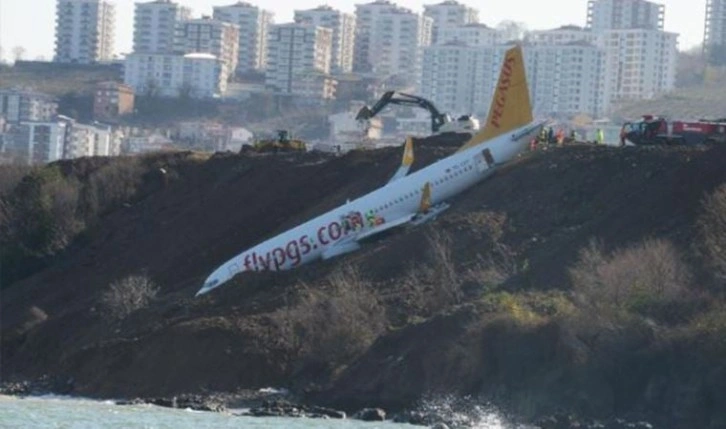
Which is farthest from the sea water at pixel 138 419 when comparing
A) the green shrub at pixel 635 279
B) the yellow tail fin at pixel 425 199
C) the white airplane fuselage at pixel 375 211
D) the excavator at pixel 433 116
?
the excavator at pixel 433 116

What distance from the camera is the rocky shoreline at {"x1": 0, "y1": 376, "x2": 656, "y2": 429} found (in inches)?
2379

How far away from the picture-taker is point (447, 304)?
71625mm

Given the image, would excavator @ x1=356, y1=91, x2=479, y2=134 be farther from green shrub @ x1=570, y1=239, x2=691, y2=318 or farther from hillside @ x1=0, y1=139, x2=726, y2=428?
green shrub @ x1=570, y1=239, x2=691, y2=318

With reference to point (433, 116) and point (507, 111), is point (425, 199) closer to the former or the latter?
point (507, 111)

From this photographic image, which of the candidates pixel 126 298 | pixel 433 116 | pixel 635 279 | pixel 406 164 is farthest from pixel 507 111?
pixel 433 116

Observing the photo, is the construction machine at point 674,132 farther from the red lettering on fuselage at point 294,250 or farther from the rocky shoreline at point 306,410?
the rocky shoreline at point 306,410

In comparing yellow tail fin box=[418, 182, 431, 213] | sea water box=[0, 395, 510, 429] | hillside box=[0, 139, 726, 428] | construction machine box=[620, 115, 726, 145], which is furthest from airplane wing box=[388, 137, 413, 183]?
sea water box=[0, 395, 510, 429]

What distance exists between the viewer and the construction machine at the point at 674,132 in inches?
3388

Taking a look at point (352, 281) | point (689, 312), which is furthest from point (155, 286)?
point (689, 312)

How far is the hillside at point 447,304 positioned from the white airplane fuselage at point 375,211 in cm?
83

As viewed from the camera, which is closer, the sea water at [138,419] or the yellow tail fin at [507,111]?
the sea water at [138,419]

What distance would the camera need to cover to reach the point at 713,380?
6088cm

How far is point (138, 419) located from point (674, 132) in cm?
3375

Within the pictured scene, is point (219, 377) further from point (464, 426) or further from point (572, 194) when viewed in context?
point (572, 194)
